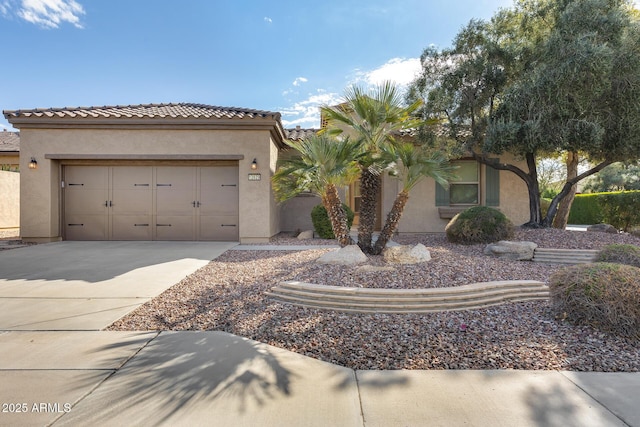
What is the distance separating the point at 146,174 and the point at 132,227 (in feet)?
6.06

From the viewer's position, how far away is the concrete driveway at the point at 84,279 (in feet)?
12.5

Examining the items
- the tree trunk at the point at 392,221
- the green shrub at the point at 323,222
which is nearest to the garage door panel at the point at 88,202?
the green shrub at the point at 323,222

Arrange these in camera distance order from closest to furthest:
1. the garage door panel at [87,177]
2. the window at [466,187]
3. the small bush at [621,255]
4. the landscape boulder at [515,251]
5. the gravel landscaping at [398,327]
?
1. the gravel landscaping at [398,327]
2. the small bush at [621,255]
3. the landscape boulder at [515,251]
4. the garage door panel at [87,177]
5. the window at [466,187]

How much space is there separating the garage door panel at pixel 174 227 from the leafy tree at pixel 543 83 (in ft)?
28.8

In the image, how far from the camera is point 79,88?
43.6 feet

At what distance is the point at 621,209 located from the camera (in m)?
12.6

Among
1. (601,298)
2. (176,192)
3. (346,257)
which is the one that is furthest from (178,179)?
(601,298)

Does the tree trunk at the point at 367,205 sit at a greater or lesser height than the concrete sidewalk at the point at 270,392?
greater

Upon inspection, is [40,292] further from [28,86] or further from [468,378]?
[28,86]

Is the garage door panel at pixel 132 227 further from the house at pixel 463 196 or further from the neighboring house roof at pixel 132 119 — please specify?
the house at pixel 463 196

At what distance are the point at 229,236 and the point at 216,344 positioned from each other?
297 inches

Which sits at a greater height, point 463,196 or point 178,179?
point 178,179

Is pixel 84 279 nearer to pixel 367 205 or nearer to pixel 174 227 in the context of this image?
pixel 174 227

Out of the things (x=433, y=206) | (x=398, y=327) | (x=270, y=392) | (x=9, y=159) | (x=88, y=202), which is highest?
(x=9, y=159)
